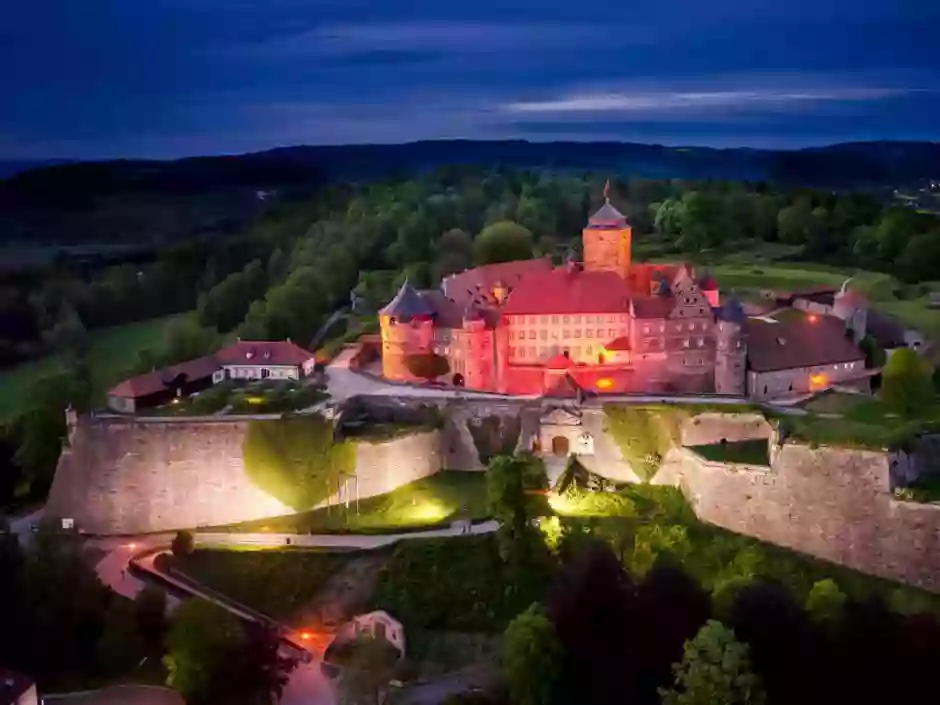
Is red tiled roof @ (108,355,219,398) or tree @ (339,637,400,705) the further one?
red tiled roof @ (108,355,219,398)

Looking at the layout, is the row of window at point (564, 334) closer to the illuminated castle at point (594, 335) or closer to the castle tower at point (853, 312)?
the illuminated castle at point (594, 335)

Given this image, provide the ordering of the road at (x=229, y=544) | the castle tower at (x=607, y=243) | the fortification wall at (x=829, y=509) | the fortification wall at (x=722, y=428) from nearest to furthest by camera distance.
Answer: the fortification wall at (x=829, y=509) < the road at (x=229, y=544) < the fortification wall at (x=722, y=428) < the castle tower at (x=607, y=243)

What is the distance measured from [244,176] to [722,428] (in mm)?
17564

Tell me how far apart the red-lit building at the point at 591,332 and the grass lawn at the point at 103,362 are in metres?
8.60

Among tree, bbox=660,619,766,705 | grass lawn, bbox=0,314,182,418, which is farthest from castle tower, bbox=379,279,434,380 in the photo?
tree, bbox=660,619,766,705

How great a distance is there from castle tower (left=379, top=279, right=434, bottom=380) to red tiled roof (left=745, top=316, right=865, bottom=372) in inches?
307

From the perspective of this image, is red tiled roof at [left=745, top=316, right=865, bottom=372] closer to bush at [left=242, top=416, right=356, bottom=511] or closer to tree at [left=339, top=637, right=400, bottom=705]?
bush at [left=242, top=416, right=356, bottom=511]

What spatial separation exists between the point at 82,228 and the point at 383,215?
1880cm

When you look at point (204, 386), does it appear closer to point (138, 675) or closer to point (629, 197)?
point (138, 675)

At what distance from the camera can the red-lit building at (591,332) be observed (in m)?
25.1

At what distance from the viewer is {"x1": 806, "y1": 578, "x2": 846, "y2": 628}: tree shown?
1756cm

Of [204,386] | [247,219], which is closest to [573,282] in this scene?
[204,386]

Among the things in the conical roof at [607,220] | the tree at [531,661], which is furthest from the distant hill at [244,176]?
the tree at [531,661]

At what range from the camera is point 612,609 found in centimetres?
1812
